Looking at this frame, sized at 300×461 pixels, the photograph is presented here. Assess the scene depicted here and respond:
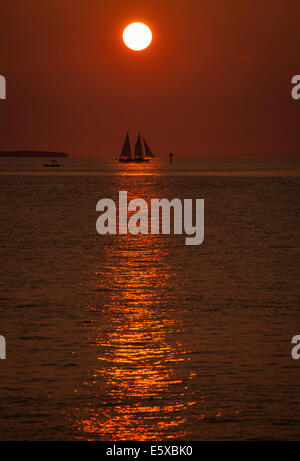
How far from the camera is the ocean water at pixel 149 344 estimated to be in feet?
52.9

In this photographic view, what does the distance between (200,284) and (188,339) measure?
32.9ft

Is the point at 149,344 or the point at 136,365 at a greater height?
the point at 149,344

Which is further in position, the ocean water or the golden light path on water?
the ocean water

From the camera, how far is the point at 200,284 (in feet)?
106

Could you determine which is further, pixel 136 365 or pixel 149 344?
pixel 149 344

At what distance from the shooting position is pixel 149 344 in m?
21.7

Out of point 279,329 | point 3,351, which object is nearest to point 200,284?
point 279,329

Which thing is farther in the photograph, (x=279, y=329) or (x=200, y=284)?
(x=200, y=284)

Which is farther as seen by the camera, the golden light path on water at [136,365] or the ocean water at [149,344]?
the ocean water at [149,344]

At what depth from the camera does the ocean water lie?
16125 mm
